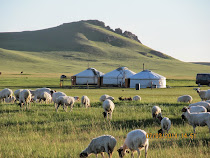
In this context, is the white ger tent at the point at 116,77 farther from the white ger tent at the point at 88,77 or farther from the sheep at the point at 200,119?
the sheep at the point at 200,119

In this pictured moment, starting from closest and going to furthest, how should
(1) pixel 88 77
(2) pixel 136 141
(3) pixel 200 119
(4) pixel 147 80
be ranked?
(2) pixel 136 141 < (3) pixel 200 119 < (4) pixel 147 80 < (1) pixel 88 77

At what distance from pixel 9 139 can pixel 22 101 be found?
9494 mm

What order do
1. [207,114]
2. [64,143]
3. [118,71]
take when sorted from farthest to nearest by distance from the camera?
[118,71]
[207,114]
[64,143]

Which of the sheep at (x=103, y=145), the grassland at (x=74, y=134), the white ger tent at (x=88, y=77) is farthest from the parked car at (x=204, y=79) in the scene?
the sheep at (x=103, y=145)

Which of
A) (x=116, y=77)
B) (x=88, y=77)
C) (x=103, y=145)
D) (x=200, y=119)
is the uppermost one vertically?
(x=88, y=77)

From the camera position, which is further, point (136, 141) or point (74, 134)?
point (74, 134)

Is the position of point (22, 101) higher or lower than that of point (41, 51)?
lower

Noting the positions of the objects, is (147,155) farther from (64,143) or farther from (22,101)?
(22,101)

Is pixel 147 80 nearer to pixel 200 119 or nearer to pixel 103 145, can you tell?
pixel 200 119

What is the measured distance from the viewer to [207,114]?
11352mm

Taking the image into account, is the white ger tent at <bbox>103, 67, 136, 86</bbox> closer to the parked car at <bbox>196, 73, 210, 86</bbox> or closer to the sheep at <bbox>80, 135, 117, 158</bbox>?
the parked car at <bbox>196, 73, 210, 86</bbox>

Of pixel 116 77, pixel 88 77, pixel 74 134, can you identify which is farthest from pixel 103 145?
pixel 88 77

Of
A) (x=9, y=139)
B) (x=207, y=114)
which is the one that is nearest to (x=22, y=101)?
(x=9, y=139)

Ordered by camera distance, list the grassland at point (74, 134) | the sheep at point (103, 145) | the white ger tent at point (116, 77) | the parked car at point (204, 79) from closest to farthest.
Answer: the sheep at point (103, 145) < the grassland at point (74, 134) < the parked car at point (204, 79) < the white ger tent at point (116, 77)
